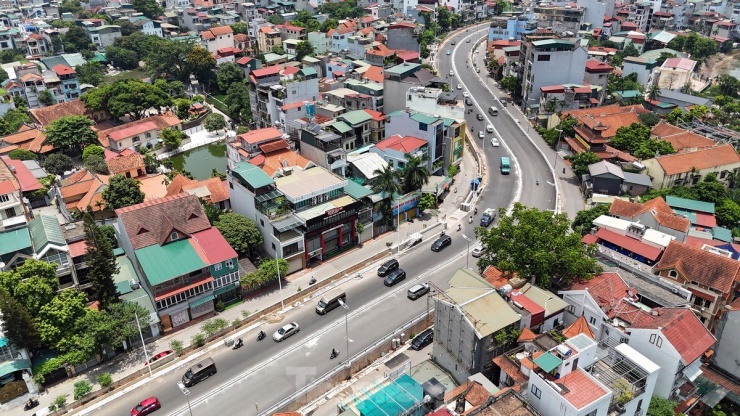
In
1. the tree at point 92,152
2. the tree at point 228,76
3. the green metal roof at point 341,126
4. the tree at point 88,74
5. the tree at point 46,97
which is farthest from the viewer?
the tree at point 88,74

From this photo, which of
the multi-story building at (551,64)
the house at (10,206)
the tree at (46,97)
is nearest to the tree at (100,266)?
the house at (10,206)

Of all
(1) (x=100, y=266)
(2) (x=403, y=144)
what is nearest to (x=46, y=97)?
(1) (x=100, y=266)

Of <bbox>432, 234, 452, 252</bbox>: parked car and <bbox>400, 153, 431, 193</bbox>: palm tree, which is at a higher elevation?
<bbox>400, 153, 431, 193</bbox>: palm tree

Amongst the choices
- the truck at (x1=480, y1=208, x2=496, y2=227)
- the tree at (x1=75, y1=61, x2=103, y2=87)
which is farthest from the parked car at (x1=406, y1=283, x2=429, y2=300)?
the tree at (x1=75, y1=61, x2=103, y2=87)

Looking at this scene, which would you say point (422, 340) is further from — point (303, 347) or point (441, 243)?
point (441, 243)

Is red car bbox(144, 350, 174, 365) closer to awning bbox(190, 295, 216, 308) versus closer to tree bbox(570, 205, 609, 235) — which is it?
awning bbox(190, 295, 216, 308)

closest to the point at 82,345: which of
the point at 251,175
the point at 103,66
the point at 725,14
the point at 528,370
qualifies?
the point at 251,175

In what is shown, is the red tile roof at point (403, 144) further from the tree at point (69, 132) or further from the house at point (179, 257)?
the tree at point (69, 132)
